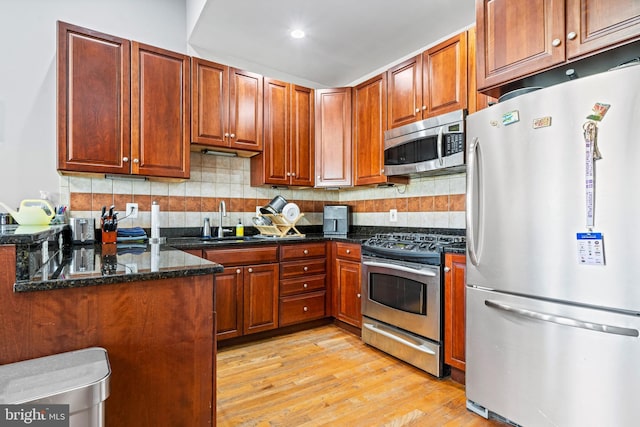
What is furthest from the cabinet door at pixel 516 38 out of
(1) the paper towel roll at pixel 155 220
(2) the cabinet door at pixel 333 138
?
(1) the paper towel roll at pixel 155 220

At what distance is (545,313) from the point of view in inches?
59.9

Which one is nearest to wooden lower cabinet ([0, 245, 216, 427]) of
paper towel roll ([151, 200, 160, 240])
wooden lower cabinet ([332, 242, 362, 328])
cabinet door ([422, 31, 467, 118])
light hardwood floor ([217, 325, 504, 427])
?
light hardwood floor ([217, 325, 504, 427])

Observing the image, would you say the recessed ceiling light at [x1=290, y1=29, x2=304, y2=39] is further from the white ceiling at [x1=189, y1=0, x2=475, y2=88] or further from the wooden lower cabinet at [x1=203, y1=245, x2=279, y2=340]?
the wooden lower cabinet at [x1=203, y1=245, x2=279, y2=340]

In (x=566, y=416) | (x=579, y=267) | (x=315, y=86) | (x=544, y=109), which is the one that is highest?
(x=315, y=86)

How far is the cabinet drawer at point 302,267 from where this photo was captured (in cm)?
303

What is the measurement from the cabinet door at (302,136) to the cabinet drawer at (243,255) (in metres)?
0.80

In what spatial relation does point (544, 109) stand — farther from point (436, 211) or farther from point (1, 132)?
point (1, 132)

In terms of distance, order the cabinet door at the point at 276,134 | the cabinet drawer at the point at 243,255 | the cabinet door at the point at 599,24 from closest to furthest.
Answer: the cabinet door at the point at 599,24
the cabinet drawer at the point at 243,255
the cabinet door at the point at 276,134

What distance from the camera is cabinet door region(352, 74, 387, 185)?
3105 mm

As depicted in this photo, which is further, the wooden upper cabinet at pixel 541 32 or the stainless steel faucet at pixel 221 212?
the stainless steel faucet at pixel 221 212

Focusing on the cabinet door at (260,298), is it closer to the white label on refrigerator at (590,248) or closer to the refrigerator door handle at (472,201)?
the refrigerator door handle at (472,201)

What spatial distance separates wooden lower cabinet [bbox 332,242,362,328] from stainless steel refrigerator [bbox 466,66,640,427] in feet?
3.96

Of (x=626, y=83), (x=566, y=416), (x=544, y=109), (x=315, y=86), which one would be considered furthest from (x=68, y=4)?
(x=566, y=416)

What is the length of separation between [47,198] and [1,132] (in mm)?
529
